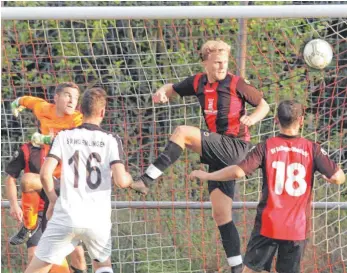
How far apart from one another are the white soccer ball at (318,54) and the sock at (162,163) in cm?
127

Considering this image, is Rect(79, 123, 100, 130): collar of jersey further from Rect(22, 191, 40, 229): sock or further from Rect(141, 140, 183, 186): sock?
Rect(22, 191, 40, 229): sock

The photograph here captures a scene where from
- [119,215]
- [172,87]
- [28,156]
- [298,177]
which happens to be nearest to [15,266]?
[119,215]

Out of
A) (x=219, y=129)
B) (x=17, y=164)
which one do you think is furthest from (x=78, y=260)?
(x=219, y=129)

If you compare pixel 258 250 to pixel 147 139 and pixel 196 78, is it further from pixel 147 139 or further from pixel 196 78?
pixel 147 139

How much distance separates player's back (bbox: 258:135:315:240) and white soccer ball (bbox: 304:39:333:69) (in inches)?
42.9

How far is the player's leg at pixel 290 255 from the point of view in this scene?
7988 mm

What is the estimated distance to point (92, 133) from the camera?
7.86 metres

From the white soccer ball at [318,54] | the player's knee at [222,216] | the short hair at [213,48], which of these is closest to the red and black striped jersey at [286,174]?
the player's knee at [222,216]

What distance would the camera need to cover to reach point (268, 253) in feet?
26.2

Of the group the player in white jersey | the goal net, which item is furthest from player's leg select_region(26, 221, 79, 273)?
the goal net

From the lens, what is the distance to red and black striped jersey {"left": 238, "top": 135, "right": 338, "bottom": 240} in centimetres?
789

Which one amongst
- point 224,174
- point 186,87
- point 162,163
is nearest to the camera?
point 224,174

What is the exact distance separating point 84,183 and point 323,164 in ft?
5.22

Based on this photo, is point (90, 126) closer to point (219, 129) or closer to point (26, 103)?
point (219, 129)
